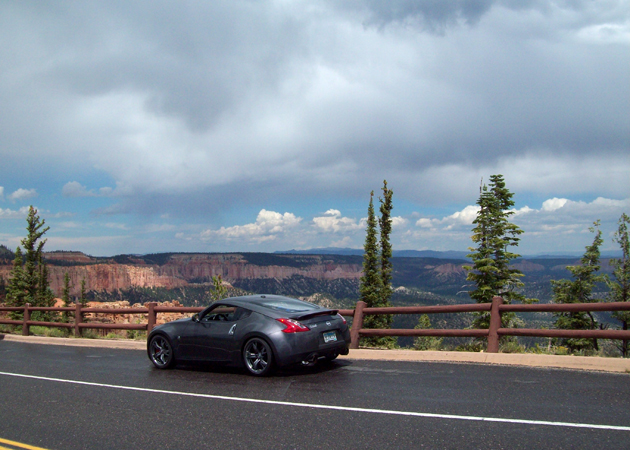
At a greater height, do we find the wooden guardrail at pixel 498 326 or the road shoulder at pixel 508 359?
the wooden guardrail at pixel 498 326

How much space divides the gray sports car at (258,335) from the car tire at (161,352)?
0.02 meters

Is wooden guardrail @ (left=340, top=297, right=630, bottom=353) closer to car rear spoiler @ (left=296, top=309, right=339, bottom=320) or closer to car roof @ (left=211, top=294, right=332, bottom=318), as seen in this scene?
car rear spoiler @ (left=296, top=309, right=339, bottom=320)

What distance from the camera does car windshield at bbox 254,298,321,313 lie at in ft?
30.7

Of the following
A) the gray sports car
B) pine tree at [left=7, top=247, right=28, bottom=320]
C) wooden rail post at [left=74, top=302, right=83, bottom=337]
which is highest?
the gray sports car

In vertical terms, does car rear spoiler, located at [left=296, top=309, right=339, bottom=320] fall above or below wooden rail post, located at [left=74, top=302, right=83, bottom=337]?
above

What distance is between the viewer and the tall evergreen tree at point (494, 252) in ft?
106

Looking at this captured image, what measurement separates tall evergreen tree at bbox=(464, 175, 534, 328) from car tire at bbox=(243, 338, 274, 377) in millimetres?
24499

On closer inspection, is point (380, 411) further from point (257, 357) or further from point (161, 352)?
point (161, 352)

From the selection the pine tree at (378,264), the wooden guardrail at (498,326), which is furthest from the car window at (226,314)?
the pine tree at (378,264)

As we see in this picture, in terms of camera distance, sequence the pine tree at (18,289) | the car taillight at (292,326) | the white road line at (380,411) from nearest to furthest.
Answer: the white road line at (380,411) → the car taillight at (292,326) → the pine tree at (18,289)

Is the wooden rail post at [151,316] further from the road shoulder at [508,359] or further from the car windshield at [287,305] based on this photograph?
→ the road shoulder at [508,359]

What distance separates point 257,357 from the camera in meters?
9.08

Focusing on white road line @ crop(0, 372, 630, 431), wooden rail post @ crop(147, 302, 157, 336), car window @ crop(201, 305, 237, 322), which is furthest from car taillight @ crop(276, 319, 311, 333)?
wooden rail post @ crop(147, 302, 157, 336)

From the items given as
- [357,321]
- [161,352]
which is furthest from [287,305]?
[161,352]
